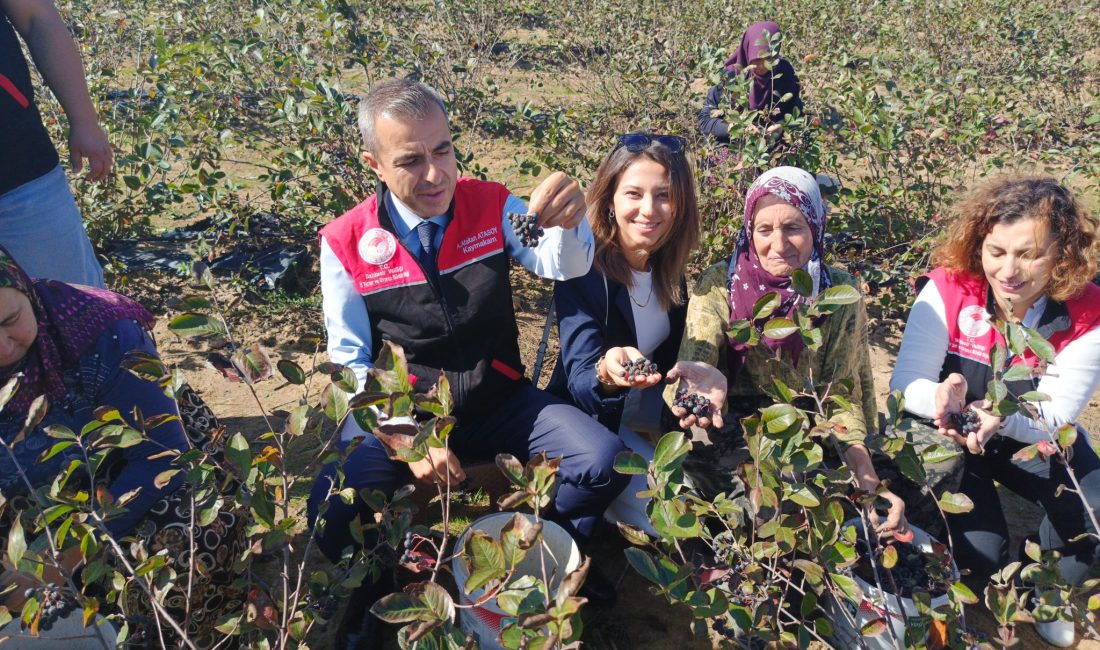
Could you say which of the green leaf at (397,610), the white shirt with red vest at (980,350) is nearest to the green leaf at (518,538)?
the green leaf at (397,610)

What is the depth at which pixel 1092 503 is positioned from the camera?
2018 millimetres

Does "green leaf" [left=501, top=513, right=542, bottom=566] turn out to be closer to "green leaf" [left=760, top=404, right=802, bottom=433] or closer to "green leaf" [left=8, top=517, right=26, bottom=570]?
"green leaf" [left=760, top=404, right=802, bottom=433]

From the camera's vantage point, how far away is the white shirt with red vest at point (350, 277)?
1970 mm

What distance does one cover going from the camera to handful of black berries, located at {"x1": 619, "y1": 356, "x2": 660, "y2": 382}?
177 centimetres

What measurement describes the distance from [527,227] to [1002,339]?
1.25 metres

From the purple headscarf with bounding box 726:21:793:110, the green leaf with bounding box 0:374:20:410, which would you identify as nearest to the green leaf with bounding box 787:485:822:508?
the green leaf with bounding box 0:374:20:410

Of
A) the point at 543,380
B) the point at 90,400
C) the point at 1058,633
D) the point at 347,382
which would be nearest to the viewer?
the point at 347,382

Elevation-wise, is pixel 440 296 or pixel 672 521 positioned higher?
pixel 440 296

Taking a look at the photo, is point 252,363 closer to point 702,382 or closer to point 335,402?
point 335,402

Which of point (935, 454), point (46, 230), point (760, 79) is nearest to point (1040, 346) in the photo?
point (935, 454)

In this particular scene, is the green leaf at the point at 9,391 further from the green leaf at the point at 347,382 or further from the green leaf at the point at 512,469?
the green leaf at the point at 512,469

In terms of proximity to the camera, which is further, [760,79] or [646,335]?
[760,79]

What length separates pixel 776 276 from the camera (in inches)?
79.5

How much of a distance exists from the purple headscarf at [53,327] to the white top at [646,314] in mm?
1304
